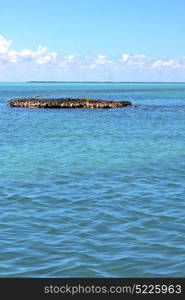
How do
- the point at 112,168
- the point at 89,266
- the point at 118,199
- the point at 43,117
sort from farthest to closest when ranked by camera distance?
the point at 43,117
the point at 112,168
the point at 118,199
the point at 89,266

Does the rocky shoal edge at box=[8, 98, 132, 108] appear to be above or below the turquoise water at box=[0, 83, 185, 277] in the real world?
above

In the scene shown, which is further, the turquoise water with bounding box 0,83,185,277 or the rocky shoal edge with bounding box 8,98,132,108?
the rocky shoal edge with bounding box 8,98,132,108

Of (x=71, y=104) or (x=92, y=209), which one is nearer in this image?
(x=92, y=209)

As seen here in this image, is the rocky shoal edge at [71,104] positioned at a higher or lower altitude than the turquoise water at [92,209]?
higher

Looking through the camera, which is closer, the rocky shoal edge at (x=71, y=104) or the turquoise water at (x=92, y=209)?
the turquoise water at (x=92, y=209)

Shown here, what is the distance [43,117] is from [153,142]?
102 feet

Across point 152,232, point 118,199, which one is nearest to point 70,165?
point 118,199

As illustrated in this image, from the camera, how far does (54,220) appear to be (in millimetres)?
17656

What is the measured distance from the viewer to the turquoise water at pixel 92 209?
13844 mm

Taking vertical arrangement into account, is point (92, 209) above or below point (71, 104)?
below

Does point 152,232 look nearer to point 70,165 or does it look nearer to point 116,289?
point 116,289

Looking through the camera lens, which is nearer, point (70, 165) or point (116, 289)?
point (116, 289)

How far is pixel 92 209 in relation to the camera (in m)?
19.1

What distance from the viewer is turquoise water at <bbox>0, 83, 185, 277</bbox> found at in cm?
1384
